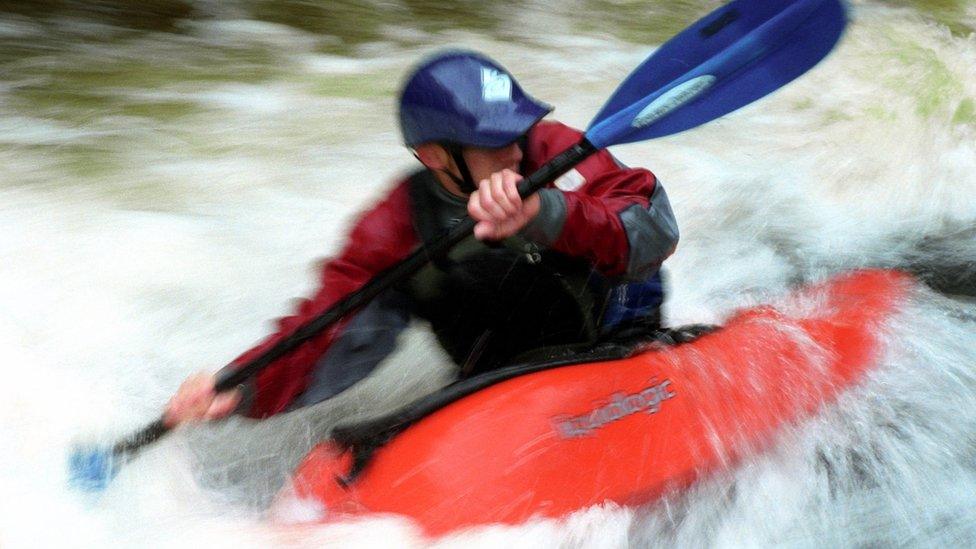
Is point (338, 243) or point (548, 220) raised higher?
point (548, 220)

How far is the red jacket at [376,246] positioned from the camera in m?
1.84

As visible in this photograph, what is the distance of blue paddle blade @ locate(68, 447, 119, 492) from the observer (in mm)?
1931

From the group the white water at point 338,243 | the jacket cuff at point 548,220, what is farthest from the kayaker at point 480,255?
the white water at point 338,243

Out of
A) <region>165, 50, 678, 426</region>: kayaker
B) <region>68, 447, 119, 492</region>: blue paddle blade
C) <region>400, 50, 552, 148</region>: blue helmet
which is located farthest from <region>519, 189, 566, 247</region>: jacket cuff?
<region>68, 447, 119, 492</region>: blue paddle blade

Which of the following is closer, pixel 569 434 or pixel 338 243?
pixel 569 434

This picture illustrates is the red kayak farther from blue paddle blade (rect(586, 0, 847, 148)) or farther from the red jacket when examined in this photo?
blue paddle blade (rect(586, 0, 847, 148))

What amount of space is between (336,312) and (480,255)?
29 cm

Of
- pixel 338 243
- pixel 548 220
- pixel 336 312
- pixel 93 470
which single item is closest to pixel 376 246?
pixel 336 312

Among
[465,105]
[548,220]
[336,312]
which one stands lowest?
[336,312]

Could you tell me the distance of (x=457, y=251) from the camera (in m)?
1.85

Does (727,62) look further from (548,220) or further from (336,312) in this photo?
(336,312)

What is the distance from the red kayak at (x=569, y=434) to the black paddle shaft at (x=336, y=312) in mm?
196

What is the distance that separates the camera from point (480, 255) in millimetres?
1854

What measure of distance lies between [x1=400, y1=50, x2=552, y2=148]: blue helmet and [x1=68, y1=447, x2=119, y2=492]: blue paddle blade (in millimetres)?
Answer: 883
